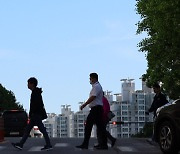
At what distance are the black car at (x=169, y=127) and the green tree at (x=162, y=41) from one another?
24837 millimetres

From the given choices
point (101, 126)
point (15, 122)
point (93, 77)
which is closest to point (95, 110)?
point (101, 126)

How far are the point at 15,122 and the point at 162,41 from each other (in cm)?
1239

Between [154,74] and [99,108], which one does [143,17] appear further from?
[99,108]

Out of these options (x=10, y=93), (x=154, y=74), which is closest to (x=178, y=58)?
(x=154, y=74)

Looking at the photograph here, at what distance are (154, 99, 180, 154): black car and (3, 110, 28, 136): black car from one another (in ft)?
68.1

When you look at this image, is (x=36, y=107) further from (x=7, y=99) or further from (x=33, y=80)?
(x=7, y=99)

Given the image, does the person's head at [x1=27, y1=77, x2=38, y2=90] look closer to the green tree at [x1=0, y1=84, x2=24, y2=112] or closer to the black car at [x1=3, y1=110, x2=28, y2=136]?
the black car at [x1=3, y1=110, x2=28, y2=136]

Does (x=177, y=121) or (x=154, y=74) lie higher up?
(x=154, y=74)

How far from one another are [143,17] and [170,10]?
614 centimetres

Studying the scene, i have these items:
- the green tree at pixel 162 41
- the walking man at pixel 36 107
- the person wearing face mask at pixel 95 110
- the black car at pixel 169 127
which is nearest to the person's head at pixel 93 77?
the person wearing face mask at pixel 95 110

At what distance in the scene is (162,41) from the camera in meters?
38.9

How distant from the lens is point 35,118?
13.7m

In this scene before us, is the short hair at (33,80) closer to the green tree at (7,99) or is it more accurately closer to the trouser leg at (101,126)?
the trouser leg at (101,126)

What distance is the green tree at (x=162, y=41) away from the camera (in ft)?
120
